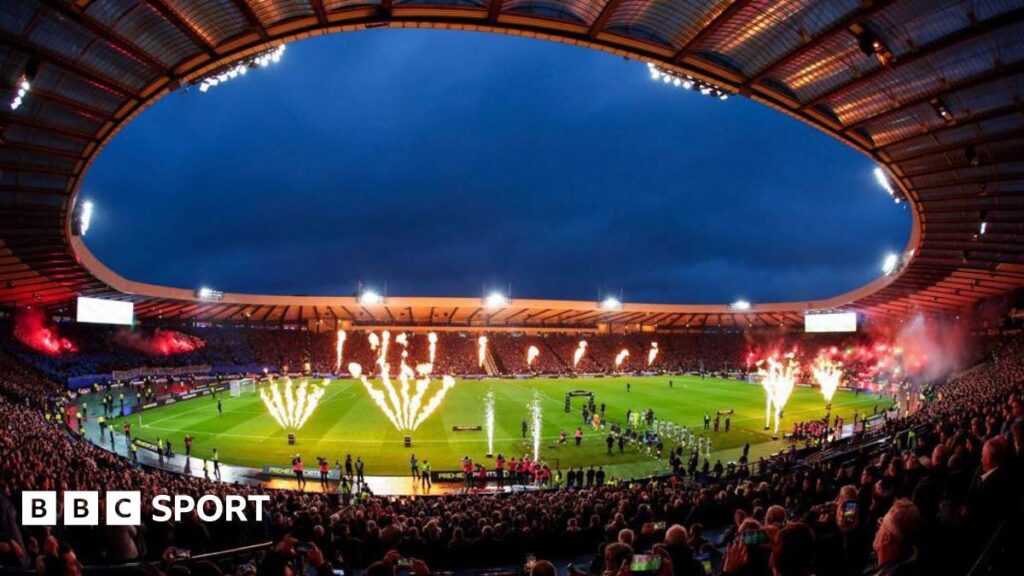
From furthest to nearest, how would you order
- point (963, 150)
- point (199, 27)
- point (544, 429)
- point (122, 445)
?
point (544, 429), point (122, 445), point (963, 150), point (199, 27)

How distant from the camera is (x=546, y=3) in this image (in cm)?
1658

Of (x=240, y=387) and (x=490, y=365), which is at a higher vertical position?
(x=490, y=365)

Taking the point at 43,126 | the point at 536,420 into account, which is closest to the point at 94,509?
the point at 43,126

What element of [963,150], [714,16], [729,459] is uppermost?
[714,16]

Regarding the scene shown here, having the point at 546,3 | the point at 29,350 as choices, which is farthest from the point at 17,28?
the point at 29,350

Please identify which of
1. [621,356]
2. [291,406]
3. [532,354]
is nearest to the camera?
[291,406]

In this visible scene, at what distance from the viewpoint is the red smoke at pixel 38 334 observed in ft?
175

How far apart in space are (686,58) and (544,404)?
37.0 meters

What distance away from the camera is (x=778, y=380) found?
2633 inches

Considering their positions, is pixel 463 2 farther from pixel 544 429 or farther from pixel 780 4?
pixel 544 429

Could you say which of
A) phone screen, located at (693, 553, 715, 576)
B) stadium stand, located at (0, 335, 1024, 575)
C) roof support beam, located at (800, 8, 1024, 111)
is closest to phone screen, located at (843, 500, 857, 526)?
stadium stand, located at (0, 335, 1024, 575)

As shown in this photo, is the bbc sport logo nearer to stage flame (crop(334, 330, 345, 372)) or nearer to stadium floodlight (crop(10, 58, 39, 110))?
stadium floodlight (crop(10, 58, 39, 110))

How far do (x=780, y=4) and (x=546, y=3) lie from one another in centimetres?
652

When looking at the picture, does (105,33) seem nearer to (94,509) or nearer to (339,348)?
(94,509)
